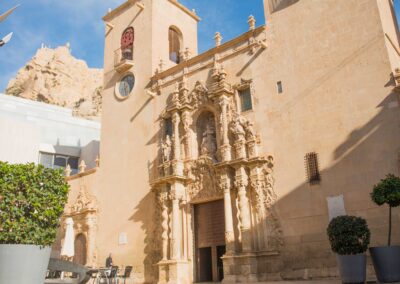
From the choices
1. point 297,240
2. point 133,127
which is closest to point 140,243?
point 133,127

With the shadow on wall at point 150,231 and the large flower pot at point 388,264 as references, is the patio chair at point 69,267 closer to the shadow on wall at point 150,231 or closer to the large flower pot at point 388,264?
the large flower pot at point 388,264

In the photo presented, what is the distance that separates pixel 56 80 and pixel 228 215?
49.0 meters

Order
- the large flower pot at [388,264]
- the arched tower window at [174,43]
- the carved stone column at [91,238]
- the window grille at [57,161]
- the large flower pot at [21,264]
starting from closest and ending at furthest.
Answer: the large flower pot at [21,264], the large flower pot at [388,264], the carved stone column at [91,238], the arched tower window at [174,43], the window grille at [57,161]

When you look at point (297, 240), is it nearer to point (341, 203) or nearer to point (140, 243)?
point (341, 203)

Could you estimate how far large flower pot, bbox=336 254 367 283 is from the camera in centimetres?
952

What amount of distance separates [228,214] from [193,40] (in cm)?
1326

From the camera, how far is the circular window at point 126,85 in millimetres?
21844

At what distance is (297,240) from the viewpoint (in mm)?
13656

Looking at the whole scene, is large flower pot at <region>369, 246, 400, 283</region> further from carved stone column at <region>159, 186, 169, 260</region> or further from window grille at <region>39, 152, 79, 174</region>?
window grille at <region>39, 152, 79, 174</region>

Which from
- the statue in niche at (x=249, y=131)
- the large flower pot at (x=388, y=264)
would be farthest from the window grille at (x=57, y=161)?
the large flower pot at (x=388, y=264)

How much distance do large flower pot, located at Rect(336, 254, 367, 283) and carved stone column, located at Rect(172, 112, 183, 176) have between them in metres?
9.02

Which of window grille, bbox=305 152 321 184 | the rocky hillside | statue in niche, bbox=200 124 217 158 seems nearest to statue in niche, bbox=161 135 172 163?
statue in niche, bbox=200 124 217 158

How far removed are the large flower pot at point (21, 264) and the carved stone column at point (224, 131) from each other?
31.0 ft

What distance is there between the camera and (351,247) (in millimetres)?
9664
